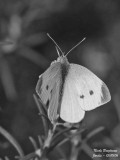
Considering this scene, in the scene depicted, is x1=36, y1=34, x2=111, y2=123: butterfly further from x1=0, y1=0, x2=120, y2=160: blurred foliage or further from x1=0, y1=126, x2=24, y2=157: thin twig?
x1=0, y1=0, x2=120, y2=160: blurred foliage

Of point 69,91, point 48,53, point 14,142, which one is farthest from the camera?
point 48,53

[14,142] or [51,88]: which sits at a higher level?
[51,88]

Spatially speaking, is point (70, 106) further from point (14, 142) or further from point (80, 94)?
point (14, 142)

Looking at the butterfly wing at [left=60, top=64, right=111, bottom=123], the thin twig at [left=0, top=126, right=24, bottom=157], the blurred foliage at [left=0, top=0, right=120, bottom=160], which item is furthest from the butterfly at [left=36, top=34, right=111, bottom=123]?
the blurred foliage at [left=0, top=0, right=120, bottom=160]

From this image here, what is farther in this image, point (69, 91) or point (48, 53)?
point (48, 53)

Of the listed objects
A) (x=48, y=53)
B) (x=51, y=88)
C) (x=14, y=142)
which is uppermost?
(x=48, y=53)

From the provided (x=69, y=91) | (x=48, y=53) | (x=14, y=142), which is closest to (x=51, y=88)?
(x=69, y=91)

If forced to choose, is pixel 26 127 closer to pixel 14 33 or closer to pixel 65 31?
pixel 14 33
